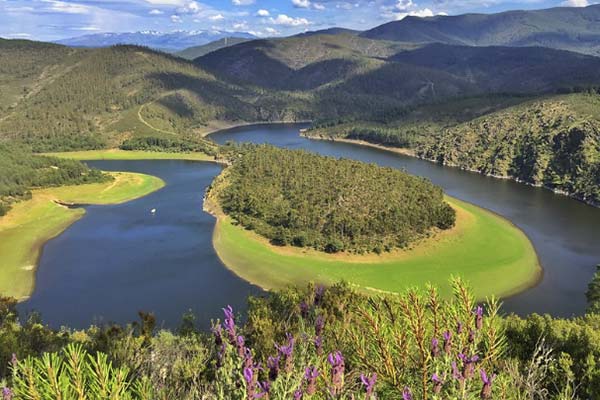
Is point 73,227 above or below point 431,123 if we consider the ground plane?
below

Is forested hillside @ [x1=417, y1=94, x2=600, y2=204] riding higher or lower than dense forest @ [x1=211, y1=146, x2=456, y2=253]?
higher

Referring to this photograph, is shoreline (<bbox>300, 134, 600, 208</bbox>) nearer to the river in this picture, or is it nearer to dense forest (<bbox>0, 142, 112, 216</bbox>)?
the river

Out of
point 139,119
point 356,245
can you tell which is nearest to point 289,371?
point 356,245

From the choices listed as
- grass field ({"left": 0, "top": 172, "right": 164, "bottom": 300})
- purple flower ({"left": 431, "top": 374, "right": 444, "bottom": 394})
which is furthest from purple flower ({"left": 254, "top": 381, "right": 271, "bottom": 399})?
grass field ({"left": 0, "top": 172, "right": 164, "bottom": 300})

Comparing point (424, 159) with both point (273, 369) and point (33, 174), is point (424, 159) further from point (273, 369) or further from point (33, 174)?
point (273, 369)

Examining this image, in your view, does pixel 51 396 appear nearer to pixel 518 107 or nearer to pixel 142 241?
pixel 142 241

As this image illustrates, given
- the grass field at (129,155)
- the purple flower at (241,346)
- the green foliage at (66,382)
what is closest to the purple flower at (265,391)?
the purple flower at (241,346)
